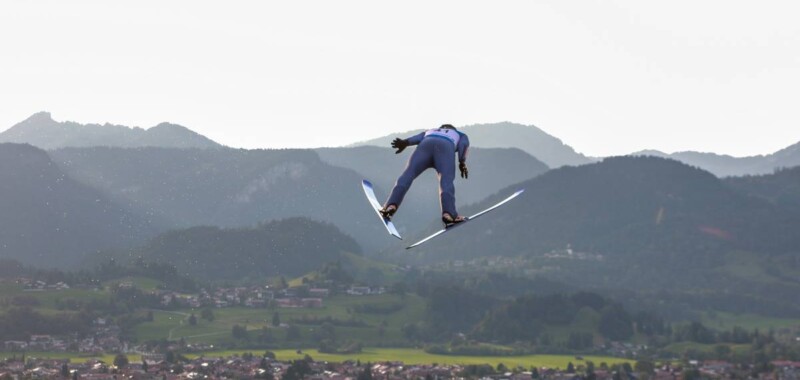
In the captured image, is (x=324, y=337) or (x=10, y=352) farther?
(x=324, y=337)

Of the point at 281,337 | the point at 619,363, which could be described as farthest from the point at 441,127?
the point at 281,337

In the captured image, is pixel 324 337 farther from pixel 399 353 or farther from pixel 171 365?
pixel 171 365

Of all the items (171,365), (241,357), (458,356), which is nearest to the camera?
(171,365)

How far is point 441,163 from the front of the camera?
25.8 metres

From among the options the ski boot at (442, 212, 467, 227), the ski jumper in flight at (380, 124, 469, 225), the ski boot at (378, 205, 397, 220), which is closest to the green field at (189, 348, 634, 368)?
the ski boot at (378, 205, 397, 220)

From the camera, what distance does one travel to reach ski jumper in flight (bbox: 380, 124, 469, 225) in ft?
84.6

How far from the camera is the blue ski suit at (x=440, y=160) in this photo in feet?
84.7

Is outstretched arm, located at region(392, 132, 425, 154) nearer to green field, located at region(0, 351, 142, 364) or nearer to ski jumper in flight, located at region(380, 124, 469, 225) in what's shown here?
ski jumper in flight, located at region(380, 124, 469, 225)

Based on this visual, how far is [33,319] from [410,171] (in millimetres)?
177081

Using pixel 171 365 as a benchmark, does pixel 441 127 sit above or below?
above

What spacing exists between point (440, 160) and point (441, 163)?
0.07 meters

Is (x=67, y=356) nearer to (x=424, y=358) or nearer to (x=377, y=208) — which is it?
(x=424, y=358)

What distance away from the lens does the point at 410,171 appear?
2630cm

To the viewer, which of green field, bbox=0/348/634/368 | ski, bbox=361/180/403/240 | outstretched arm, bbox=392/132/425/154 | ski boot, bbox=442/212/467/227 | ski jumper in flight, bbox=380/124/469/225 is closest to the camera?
ski boot, bbox=442/212/467/227
